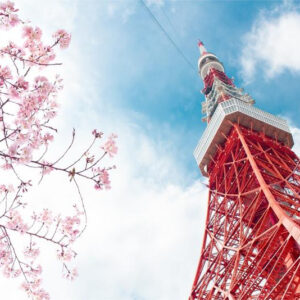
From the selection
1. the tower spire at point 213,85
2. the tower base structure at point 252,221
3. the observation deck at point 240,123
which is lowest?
the tower base structure at point 252,221

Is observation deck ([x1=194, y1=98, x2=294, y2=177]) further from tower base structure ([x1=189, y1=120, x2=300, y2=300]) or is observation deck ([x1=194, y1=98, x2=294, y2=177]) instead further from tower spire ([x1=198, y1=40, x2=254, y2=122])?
tower spire ([x1=198, y1=40, x2=254, y2=122])

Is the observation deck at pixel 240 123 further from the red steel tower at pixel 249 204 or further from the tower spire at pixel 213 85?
the tower spire at pixel 213 85

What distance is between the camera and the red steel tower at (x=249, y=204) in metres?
11.2

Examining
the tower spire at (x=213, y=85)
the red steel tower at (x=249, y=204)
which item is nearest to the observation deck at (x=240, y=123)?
the red steel tower at (x=249, y=204)

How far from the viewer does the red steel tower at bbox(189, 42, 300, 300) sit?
1117 cm

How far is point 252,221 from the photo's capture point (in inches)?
677

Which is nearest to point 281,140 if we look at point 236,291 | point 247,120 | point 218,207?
point 247,120

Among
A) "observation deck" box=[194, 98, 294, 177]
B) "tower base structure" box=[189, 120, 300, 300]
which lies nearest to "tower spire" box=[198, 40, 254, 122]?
"observation deck" box=[194, 98, 294, 177]

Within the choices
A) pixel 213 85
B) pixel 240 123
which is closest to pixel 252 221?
pixel 240 123

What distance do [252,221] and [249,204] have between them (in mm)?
1541

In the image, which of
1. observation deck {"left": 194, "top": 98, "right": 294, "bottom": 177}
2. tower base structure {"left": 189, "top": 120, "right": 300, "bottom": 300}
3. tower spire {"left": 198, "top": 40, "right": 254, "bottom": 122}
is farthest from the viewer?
tower spire {"left": 198, "top": 40, "right": 254, "bottom": 122}

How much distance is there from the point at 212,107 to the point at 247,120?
20.1 feet

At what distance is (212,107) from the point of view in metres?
25.5

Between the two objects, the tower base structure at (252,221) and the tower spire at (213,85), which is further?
the tower spire at (213,85)
